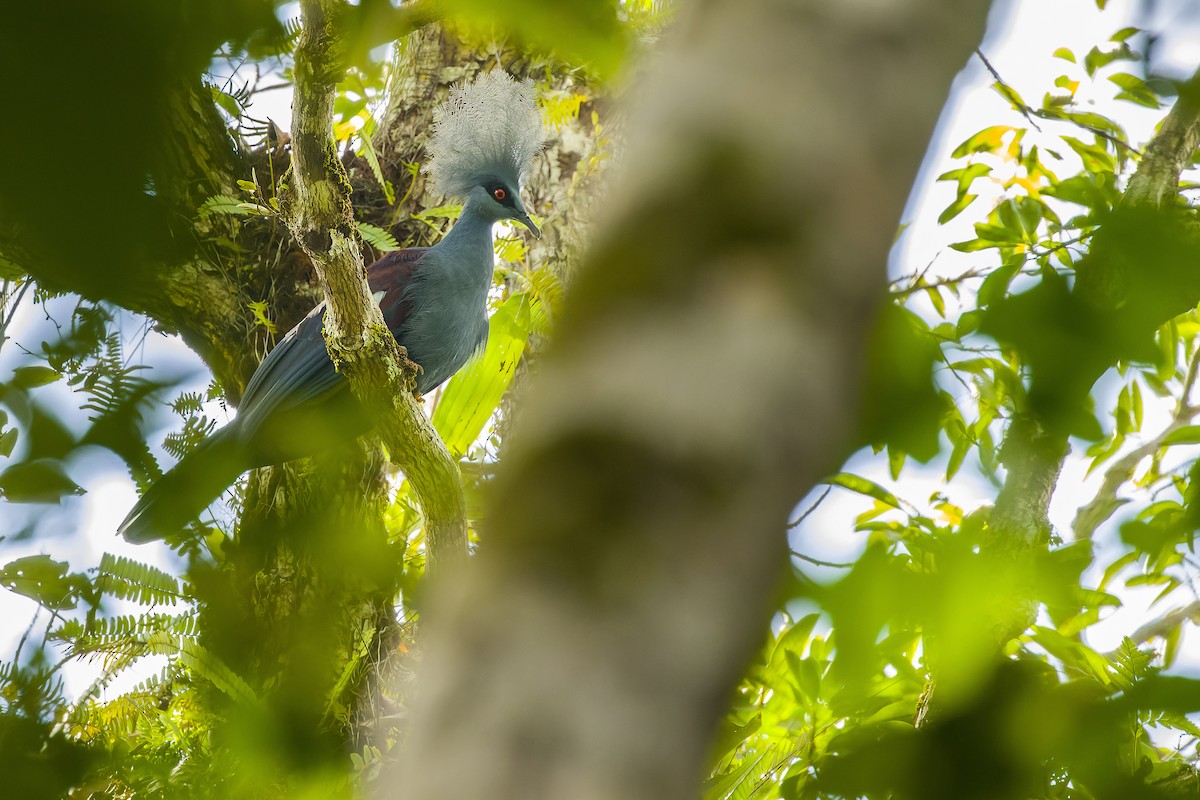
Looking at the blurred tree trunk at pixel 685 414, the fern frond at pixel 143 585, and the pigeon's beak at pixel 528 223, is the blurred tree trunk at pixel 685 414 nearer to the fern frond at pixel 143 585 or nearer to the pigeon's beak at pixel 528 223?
the fern frond at pixel 143 585

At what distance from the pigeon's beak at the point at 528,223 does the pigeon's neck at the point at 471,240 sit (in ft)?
0.32

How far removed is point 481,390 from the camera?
248cm

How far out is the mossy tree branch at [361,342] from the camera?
176 cm

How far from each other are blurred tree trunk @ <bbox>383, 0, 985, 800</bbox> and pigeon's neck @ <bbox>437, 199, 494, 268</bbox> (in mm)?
2557

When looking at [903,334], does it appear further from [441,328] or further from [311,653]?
[441,328]

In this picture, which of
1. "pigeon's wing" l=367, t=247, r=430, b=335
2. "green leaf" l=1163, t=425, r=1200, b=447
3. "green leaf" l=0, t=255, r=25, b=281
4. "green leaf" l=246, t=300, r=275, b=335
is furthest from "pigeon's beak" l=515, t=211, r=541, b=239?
"green leaf" l=0, t=255, r=25, b=281

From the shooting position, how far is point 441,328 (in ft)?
9.08

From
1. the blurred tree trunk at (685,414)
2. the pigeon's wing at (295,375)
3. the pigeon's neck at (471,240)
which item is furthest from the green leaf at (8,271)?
the pigeon's neck at (471,240)

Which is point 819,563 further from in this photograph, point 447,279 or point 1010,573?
point 447,279

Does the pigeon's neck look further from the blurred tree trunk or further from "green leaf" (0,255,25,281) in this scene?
the blurred tree trunk

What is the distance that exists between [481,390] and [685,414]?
2222mm

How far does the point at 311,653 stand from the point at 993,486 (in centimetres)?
51

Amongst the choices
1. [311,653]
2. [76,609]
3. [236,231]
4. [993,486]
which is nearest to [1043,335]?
[993,486]

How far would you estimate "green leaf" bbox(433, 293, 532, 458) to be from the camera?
8.03 feet
